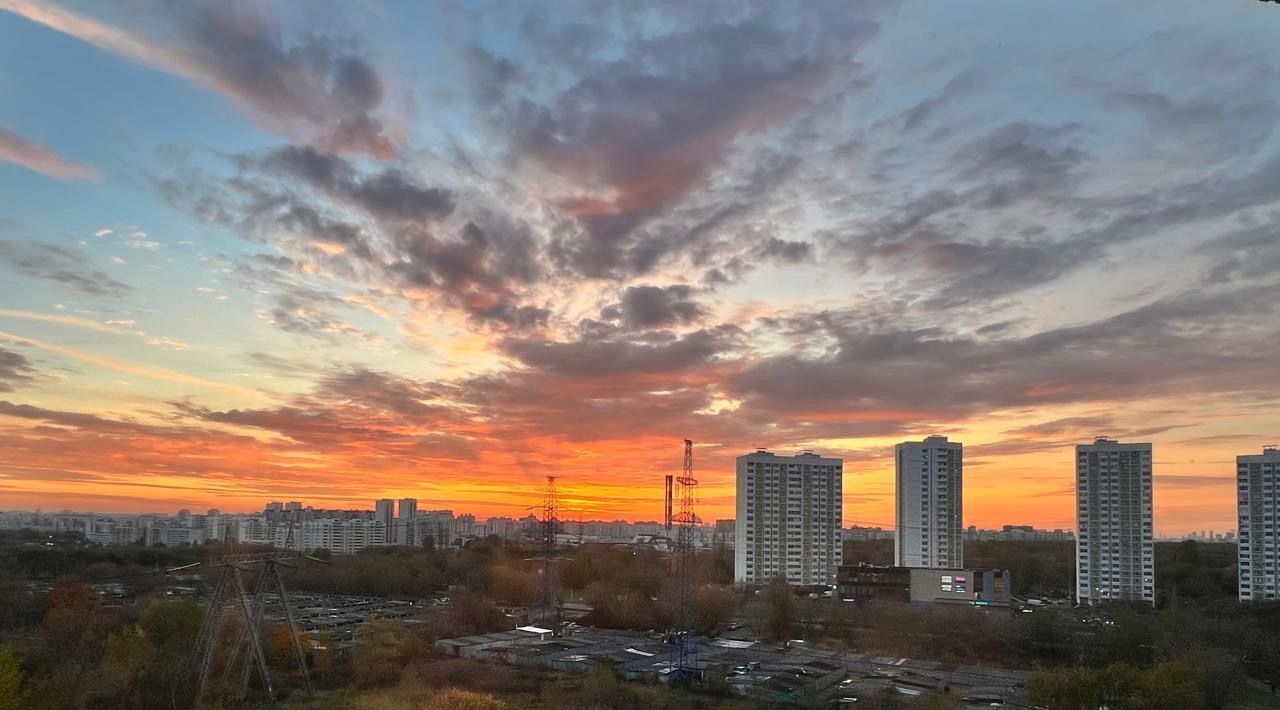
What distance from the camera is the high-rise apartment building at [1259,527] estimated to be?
86.8 ft

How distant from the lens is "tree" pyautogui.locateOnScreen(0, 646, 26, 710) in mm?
9789

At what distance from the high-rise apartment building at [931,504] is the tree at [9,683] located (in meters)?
28.1

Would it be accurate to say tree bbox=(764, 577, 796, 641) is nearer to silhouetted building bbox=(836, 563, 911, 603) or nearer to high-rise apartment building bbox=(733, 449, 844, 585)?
silhouetted building bbox=(836, 563, 911, 603)

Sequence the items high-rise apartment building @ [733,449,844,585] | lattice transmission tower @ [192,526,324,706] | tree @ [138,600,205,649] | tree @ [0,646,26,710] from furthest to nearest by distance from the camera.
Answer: high-rise apartment building @ [733,449,844,585], tree @ [138,600,205,649], lattice transmission tower @ [192,526,324,706], tree @ [0,646,26,710]

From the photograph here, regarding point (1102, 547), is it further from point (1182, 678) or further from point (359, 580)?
point (359, 580)

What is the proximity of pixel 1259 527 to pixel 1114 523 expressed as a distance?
4022 millimetres

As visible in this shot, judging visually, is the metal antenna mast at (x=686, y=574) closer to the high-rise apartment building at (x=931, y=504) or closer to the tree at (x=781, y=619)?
the tree at (x=781, y=619)

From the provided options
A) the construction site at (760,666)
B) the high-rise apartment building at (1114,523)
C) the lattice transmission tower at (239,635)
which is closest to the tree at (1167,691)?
the construction site at (760,666)

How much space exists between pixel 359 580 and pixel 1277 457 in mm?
31169

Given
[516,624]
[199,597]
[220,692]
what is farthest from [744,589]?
[220,692]

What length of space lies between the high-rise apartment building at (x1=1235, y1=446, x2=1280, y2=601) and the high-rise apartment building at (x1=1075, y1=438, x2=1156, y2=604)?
8.48 ft

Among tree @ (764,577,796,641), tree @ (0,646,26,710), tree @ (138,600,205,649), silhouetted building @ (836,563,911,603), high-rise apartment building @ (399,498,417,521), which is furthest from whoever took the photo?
high-rise apartment building @ (399,498,417,521)

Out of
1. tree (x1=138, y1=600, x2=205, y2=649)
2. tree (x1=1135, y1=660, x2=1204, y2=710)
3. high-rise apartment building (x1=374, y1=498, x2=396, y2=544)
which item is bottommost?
high-rise apartment building (x1=374, y1=498, x2=396, y2=544)

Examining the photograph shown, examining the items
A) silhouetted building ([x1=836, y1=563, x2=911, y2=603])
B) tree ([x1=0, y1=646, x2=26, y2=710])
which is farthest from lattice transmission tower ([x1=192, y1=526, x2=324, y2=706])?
silhouetted building ([x1=836, y1=563, x2=911, y2=603])
